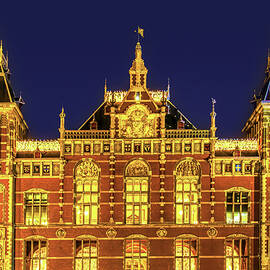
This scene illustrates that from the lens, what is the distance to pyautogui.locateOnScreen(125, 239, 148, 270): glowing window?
97.9 ft

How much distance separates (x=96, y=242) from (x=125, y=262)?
237cm

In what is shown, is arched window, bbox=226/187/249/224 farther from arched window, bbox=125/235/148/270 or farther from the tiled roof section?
the tiled roof section

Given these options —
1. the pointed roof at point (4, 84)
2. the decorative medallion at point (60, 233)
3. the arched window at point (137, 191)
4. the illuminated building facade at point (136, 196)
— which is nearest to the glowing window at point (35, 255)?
the illuminated building facade at point (136, 196)

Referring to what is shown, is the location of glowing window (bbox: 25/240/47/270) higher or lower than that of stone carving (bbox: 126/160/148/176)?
lower

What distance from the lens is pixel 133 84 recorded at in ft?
102

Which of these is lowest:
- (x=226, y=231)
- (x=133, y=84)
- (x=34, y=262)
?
(x=34, y=262)

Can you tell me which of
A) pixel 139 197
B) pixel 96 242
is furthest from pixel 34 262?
pixel 139 197

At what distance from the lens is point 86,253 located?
29.9 m

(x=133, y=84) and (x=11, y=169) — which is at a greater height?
(x=133, y=84)

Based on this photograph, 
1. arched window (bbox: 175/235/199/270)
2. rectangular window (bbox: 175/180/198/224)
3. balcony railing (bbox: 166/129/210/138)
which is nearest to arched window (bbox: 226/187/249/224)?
rectangular window (bbox: 175/180/198/224)

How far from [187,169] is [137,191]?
374cm

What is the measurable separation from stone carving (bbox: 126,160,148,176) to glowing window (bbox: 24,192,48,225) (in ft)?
19.6

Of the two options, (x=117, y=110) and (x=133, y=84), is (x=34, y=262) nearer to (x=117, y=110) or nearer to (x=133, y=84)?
(x=117, y=110)

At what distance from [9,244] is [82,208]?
5.32m
